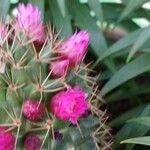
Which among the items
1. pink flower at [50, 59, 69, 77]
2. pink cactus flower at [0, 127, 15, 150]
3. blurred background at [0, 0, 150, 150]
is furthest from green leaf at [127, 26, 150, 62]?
pink cactus flower at [0, 127, 15, 150]

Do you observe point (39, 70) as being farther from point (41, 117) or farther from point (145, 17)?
point (145, 17)

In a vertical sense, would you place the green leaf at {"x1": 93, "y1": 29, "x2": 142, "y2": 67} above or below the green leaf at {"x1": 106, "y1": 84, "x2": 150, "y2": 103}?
above

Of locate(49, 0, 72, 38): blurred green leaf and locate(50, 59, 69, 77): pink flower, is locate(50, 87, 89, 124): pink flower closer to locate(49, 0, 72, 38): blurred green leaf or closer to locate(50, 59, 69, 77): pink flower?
locate(50, 59, 69, 77): pink flower

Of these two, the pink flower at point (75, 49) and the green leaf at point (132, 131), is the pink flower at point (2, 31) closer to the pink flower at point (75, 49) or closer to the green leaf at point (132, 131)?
the pink flower at point (75, 49)

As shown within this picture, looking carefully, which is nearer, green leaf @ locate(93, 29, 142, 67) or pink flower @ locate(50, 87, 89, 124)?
pink flower @ locate(50, 87, 89, 124)

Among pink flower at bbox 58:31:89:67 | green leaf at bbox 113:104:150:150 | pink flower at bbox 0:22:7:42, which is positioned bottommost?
green leaf at bbox 113:104:150:150

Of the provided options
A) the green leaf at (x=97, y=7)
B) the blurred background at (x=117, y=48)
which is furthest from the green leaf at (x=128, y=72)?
the green leaf at (x=97, y=7)
